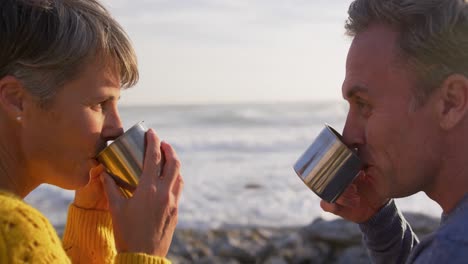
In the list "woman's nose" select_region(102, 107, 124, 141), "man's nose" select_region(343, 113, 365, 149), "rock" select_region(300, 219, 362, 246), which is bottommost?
"rock" select_region(300, 219, 362, 246)

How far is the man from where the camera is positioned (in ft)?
7.79

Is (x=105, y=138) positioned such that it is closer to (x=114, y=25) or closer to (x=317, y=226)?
(x=114, y=25)

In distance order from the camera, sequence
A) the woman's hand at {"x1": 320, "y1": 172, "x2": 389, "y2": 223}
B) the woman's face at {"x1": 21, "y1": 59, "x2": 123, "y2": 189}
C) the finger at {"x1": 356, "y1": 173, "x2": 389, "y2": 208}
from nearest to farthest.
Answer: the woman's face at {"x1": 21, "y1": 59, "x2": 123, "y2": 189} < the finger at {"x1": 356, "y1": 173, "x2": 389, "y2": 208} < the woman's hand at {"x1": 320, "y1": 172, "x2": 389, "y2": 223}

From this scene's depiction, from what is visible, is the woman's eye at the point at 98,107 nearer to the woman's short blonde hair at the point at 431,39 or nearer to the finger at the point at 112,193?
the finger at the point at 112,193

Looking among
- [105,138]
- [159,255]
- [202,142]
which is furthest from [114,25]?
[202,142]

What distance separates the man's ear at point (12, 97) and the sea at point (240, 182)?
656 centimetres

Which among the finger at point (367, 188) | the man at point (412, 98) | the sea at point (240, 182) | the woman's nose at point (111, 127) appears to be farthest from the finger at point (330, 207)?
the sea at point (240, 182)

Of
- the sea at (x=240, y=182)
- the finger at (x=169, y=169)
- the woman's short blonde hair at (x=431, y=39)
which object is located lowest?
the sea at (x=240, y=182)

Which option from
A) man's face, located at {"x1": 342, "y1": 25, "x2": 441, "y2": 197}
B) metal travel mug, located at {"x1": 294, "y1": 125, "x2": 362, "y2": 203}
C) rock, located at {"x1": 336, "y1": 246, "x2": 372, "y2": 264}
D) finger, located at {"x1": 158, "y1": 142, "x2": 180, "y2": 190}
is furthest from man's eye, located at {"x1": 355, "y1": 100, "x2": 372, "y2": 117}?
rock, located at {"x1": 336, "y1": 246, "x2": 372, "y2": 264}

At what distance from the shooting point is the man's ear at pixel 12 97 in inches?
97.5

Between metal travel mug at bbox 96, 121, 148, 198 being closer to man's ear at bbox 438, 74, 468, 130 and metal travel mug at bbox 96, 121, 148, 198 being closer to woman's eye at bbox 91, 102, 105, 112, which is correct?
woman's eye at bbox 91, 102, 105, 112

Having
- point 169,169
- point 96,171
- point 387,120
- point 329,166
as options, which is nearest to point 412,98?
point 387,120

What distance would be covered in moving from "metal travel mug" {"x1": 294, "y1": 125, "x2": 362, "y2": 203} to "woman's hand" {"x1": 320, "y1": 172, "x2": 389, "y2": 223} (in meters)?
0.17

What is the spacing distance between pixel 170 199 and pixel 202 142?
16767 mm
